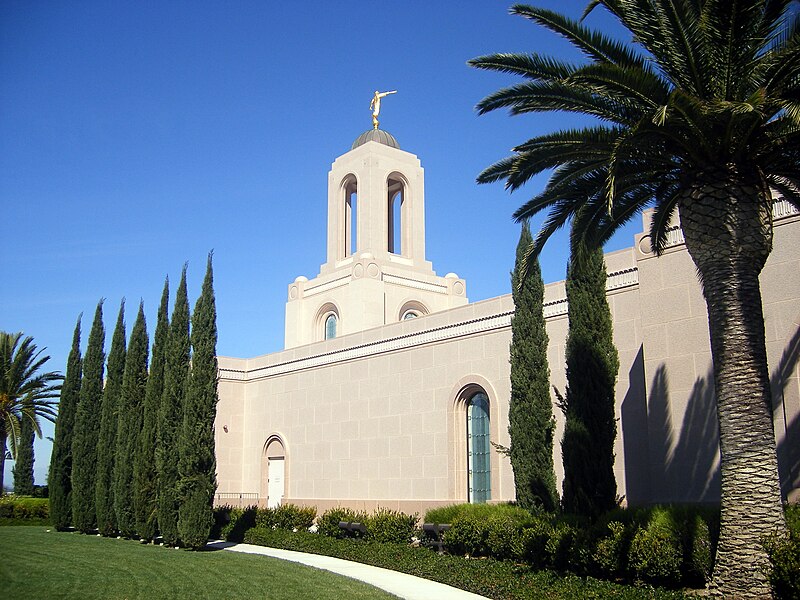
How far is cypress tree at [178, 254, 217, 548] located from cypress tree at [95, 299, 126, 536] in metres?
5.14

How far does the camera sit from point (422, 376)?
74.2 ft

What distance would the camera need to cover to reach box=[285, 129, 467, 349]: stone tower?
30.1m

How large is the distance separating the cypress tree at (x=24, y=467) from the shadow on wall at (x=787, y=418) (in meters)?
32.7

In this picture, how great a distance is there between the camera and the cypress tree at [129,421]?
20.7 meters

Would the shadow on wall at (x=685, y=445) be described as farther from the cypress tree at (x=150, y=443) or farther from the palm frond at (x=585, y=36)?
the cypress tree at (x=150, y=443)

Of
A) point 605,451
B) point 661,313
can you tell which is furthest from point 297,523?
point 661,313

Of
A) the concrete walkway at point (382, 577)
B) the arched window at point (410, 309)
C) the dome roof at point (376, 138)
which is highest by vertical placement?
the dome roof at point (376, 138)

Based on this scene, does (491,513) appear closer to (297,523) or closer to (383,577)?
(383,577)

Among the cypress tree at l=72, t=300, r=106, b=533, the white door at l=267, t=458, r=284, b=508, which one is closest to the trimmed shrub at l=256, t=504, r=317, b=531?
the cypress tree at l=72, t=300, r=106, b=533

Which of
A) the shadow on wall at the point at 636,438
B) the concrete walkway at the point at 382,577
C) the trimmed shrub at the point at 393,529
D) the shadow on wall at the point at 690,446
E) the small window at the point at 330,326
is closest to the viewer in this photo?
the concrete walkway at the point at 382,577

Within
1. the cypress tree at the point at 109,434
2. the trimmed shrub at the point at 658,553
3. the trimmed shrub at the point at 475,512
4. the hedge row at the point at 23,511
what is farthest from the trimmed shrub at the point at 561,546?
the hedge row at the point at 23,511

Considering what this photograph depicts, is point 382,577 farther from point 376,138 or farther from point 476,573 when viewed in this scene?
point 376,138

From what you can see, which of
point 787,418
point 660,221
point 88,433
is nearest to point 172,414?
point 88,433

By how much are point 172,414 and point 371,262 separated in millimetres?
12731
